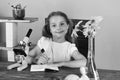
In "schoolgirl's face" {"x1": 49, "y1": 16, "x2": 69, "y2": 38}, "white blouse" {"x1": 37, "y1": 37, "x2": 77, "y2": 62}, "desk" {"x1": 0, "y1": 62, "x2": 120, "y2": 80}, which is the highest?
"schoolgirl's face" {"x1": 49, "y1": 16, "x2": 69, "y2": 38}

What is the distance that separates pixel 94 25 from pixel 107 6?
5.37 feet

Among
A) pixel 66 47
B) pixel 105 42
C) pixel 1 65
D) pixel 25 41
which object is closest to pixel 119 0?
pixel 105 42

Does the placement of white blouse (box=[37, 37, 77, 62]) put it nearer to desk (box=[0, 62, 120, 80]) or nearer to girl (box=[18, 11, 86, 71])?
girl (box=[18, 11, 86, 71])

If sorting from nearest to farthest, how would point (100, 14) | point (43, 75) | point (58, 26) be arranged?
point (43, 75) → point (58, 26) → point (100, 14)

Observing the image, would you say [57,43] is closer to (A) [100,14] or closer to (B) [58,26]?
(B) [58,26]

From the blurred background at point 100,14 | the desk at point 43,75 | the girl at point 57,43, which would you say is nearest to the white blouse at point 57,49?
the girl at point 57,43

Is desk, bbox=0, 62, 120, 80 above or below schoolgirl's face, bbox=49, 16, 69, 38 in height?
below

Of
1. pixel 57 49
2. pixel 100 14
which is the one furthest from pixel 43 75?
pixel 100 14

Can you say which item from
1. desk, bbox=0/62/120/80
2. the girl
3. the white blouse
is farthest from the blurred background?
desk, bbox=0/62/120/80

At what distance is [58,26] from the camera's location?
79.3 inches

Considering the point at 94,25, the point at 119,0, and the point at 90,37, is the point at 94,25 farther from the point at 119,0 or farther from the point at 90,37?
the point at 119,0

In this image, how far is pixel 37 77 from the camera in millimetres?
1390

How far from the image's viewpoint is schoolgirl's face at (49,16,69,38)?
2006 millimetres

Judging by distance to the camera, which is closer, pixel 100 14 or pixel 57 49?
pixel 57 49
